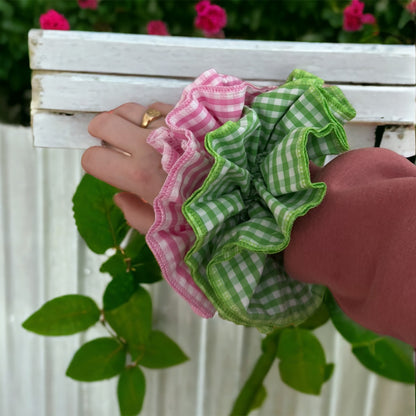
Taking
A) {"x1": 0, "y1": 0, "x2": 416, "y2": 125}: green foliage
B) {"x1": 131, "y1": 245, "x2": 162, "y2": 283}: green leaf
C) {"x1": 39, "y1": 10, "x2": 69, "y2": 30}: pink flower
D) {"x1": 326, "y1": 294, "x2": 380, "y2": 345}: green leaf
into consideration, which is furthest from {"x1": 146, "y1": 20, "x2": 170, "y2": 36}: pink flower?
{"x1": 326, "y1": 294, "x2": 380, "y2": 345}: green leaf

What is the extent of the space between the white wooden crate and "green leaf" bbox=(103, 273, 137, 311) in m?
0.20

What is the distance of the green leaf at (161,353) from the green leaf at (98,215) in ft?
0.48

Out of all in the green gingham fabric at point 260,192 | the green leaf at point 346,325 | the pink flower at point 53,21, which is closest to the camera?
the green gingham fabric at point 260,192

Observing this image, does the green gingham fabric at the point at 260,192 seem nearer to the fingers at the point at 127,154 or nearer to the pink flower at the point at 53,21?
the fingers at the point at 127,154

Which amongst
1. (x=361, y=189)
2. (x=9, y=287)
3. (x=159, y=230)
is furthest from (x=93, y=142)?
(x=9, y=287)

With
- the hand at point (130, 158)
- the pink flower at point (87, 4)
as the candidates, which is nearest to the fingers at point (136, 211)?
the hand at point (130, 158)

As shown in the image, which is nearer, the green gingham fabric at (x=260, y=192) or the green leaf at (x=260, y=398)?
the green gingham fabric at (x=260, y=192)

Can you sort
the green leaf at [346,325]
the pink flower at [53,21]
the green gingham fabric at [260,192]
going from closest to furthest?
the green gingham fabric at [260,192]
the pink flower at [53,21]
the green leaf at [346,325]

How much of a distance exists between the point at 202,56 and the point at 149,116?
0.21ft

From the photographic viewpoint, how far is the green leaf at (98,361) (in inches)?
24.5

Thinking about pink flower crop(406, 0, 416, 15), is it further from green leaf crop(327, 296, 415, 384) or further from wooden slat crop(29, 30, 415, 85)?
green leaf crop(327, 296, 415, 384)

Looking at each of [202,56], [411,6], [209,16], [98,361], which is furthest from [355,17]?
[98,361]

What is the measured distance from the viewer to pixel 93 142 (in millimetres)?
455

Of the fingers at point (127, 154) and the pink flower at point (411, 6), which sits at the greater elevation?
the pink flower at point (411, 6)
